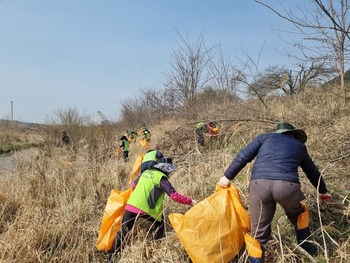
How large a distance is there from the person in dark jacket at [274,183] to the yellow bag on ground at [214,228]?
119mm

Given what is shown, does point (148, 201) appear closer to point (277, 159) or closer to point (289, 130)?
point (277, 159)

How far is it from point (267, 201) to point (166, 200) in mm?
2041

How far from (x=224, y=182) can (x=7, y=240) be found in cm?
270


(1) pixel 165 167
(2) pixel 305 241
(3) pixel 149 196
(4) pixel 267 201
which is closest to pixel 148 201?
(3) pixel 149 196

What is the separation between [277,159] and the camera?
2.84 meters

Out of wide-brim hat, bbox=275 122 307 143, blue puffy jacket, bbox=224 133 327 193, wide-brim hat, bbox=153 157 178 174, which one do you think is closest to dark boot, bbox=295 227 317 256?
blue puffy jacket, bbox=224 133 327 193

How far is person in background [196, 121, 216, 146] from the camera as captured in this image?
6.76m

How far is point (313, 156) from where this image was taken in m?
4.84

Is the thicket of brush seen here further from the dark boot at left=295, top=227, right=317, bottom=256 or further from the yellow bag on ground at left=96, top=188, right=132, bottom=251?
the yellow bag on ground at left=96, top=188, right=132, bottom=251

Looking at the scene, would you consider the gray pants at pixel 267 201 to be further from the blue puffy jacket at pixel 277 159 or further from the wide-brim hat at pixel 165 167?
the wide-brim hat at pixel 165 167

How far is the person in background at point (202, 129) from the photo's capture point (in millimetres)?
6759

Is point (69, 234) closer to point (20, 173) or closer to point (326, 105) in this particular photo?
point (20, 173)

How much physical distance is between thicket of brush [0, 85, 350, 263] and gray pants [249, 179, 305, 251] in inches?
6.4

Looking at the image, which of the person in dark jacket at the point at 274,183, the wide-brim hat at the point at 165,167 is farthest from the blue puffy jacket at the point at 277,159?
the wide-brim hat at the point at 165,167
